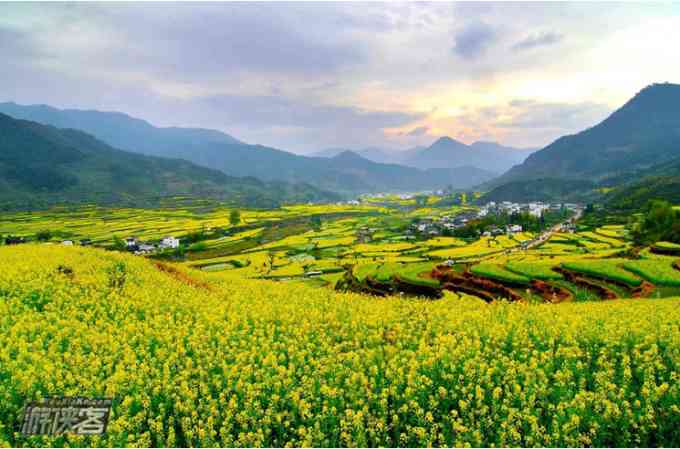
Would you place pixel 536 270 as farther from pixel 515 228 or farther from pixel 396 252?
pixel 515 228

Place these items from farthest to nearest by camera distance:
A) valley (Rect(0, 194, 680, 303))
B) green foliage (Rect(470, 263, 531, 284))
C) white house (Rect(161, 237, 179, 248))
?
white house (Rect(161, 237, 179, 248)), green foliage (Rect(470, 263, 531, 284)), valley (Rect(0, 194, 680, 303))

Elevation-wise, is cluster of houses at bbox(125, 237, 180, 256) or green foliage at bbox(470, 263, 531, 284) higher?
green foliage at bbox(470, 263, 531, 284)

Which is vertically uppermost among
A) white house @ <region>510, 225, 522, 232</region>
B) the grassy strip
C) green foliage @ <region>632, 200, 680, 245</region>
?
green foliage @ <region>632, 200, 680, 245</region>

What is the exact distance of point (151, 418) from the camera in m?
9.98

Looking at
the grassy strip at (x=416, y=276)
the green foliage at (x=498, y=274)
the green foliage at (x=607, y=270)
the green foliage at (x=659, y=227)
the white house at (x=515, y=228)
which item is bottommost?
the white house at (x=515, y=228)

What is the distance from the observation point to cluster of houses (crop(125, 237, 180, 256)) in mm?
84519

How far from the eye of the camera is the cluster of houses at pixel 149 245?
277ft

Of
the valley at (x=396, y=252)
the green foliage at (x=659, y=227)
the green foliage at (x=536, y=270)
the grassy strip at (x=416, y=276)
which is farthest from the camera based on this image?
the green foliage at (x=659, y=227)

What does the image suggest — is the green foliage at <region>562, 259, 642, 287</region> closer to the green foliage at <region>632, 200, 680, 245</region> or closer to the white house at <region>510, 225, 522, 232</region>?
the green foliage at <region>632, 200, 680, 245</region>

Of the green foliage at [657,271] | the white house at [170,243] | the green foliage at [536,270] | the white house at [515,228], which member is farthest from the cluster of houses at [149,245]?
the white house at [515,228]

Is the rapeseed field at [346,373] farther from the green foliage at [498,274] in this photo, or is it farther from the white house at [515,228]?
the white house at [515,228]

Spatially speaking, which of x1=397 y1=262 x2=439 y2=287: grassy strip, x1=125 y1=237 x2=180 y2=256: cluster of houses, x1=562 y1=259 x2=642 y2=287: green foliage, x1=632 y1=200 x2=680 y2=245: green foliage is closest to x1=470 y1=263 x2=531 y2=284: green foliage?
x1=397 y1=262 x2=439 y2=287: grassy strip

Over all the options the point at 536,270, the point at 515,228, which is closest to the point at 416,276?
the point at 536,270

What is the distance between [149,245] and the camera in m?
89.4
